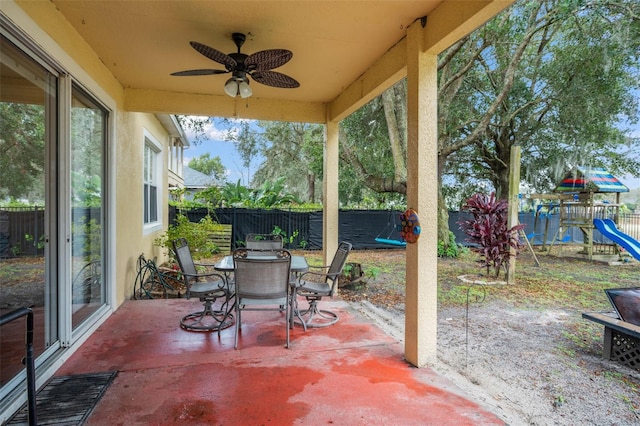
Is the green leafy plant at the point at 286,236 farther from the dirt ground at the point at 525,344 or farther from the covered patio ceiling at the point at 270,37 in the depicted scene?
the covered patio ceiling at the point at 270,37

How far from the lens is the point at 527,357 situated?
3.34m

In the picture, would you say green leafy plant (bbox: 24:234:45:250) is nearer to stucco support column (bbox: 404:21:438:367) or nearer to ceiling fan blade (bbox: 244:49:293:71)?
ceiling fan blade (bbox: 244:49:293:71)

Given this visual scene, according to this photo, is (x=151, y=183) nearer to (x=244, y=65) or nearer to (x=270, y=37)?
(x=244, y=65)

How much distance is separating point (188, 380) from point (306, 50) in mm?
3042

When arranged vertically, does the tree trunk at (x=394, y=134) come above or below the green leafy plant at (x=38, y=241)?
above

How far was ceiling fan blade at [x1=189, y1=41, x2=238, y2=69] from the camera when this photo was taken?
272 centimetres

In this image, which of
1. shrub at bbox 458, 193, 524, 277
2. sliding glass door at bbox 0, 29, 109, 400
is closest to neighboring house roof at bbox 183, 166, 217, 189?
shrub at bbox 458, 193, 524, 277

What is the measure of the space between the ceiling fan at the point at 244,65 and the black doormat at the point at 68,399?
2531mm

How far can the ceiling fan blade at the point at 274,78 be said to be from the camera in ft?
10.7

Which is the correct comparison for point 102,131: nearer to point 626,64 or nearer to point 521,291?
point 521,291

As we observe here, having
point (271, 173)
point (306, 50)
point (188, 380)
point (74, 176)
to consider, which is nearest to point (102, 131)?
point (74, 176)

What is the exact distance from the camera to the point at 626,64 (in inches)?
296

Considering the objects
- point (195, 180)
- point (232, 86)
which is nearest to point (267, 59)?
point (232, 86)

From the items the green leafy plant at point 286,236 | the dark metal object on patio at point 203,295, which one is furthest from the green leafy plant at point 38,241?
the green leafy plant at point 286,236
